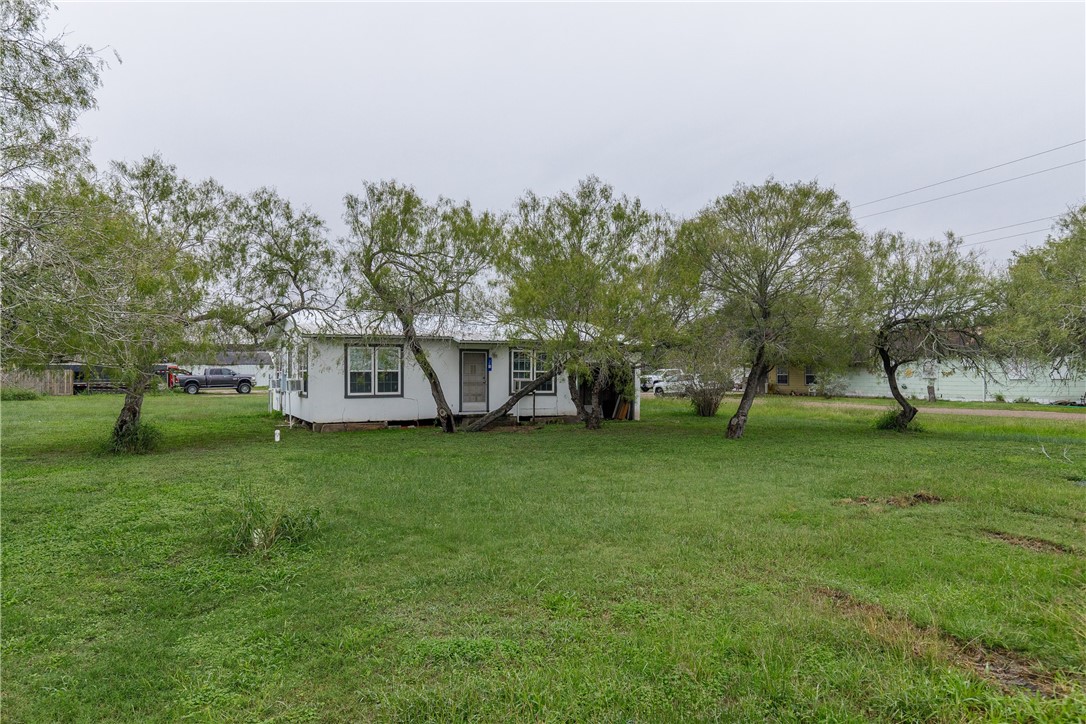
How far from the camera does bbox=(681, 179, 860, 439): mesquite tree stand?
1191 cm

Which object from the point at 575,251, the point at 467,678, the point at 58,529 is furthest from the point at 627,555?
the point at 575,251

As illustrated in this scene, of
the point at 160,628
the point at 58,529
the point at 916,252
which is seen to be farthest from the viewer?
the point at 916,252

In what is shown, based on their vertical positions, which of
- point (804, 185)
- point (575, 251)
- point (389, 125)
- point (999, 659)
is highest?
point (389, 125)

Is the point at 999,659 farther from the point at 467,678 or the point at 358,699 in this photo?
the point at 358,699

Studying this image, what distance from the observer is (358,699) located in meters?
2.75

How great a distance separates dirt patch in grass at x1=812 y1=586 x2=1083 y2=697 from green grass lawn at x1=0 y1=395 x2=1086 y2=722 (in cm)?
2

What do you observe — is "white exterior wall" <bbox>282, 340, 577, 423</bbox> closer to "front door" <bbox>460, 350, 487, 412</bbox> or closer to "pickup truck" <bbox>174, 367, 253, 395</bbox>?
"front door" <bbox>460, 350, 487, 412</bbox>

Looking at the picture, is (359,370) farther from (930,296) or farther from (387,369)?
(930,296)

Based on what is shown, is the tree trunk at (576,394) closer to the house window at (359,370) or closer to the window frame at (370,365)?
the window frame at (370,365)

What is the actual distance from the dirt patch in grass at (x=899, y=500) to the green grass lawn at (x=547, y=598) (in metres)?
0.07

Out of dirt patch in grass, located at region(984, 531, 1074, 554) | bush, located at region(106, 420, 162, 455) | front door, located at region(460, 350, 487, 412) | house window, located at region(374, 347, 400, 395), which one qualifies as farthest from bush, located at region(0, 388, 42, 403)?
dirt patch in grass, located at region(984, 531, 1074, 554)

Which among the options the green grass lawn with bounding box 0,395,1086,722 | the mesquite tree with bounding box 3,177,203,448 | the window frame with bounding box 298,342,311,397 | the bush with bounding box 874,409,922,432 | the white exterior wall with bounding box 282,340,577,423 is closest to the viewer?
the green grass lawn with bounding box 0,395,1086,722

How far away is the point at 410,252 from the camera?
12836 mm

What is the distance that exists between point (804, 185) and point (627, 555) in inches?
384
